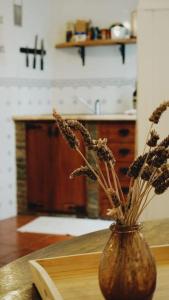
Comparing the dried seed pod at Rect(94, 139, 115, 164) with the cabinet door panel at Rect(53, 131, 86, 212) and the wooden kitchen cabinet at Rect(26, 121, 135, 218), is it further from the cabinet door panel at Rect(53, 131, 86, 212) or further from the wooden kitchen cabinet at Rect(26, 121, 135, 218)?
the cabinet door panel at Rect(53, 131, 86, 212)

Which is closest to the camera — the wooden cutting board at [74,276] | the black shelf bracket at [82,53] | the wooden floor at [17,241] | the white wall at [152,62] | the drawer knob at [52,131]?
the wooden cutting board at [74,276]

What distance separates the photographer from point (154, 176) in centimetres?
98

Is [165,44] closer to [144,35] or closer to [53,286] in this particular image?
[144,35]

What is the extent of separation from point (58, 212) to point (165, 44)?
229cm

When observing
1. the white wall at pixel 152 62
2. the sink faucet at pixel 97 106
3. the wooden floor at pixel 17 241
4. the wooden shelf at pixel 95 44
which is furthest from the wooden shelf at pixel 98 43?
the white wall at pixel 152 62

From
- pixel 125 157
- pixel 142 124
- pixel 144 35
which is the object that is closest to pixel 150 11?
pixel 144 35

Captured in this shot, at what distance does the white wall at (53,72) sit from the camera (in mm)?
4738

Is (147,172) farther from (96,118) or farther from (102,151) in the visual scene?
(96,118)

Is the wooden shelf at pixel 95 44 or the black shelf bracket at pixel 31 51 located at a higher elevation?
the wooden shelf at pixel 95 44

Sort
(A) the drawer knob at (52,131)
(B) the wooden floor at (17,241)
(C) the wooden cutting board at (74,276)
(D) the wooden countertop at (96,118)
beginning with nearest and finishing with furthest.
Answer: (C) the wooden cutting board at (74,276) < (B) the wooden floor at (17,241) < (D) the wooden countertop at (96,118) < (A) the drawer knob at (52,131)

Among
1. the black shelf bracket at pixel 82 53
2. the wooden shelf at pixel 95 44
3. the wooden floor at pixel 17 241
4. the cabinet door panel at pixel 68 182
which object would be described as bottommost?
the wooden floor at pixel 17 241

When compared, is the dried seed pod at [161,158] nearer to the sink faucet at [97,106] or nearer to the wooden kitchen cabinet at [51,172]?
the wooden kitchen cabinet at [51,172]

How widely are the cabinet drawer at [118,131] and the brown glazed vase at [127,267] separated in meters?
3.45

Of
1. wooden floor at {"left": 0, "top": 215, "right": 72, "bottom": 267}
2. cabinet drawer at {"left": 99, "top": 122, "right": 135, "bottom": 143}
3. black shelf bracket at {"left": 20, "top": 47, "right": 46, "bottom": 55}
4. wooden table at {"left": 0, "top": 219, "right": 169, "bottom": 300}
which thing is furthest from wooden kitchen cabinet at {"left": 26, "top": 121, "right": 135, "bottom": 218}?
wooden table at {"left": 0, "top": 219, "right": 169, "bottom": 300}
